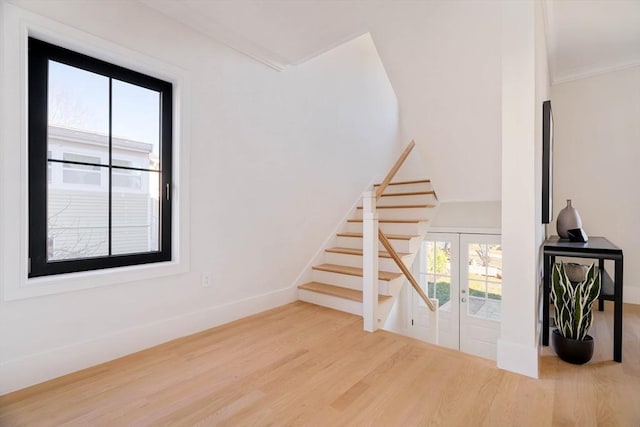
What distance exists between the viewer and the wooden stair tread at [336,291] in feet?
9.10

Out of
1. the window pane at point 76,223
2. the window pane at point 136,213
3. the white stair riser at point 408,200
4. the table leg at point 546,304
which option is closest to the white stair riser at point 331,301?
the table leg at point 546,304

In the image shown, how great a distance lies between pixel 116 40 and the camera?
1908mm

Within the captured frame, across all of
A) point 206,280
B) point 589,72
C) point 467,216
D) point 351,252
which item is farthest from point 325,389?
point 589,72

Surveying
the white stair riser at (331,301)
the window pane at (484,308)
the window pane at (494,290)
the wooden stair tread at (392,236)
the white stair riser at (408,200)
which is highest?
the white stair riser at (408,200)

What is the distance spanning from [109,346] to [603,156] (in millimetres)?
4766

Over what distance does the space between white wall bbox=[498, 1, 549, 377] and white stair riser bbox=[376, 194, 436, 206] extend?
1.97 meters

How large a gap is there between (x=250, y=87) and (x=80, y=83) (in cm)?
120

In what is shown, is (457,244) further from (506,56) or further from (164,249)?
(164,249)

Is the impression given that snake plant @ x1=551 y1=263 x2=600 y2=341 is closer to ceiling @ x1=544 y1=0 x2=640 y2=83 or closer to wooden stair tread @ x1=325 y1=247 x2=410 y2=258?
wooden stair tread @ x1=325 y1=247 x2=410 y2=258

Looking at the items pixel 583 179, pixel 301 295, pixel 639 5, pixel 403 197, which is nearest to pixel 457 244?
pixel 403 197

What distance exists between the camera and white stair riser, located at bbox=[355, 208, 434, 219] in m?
3.65

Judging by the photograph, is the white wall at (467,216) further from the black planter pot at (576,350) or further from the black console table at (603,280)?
the black planter pot at (576,350)

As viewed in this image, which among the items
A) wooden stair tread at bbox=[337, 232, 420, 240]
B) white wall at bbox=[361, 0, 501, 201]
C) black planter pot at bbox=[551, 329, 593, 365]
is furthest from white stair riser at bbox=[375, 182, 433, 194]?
black planter pot at bbox=[551, 329, 593, 365]

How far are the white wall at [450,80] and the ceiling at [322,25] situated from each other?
0.91ft
